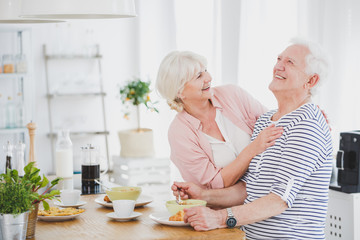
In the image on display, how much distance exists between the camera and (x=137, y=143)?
5.32m

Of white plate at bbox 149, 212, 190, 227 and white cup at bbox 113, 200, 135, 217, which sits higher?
white cup at bbox 113, 200, 135, 217

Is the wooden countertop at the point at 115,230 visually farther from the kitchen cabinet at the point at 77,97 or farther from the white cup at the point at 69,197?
the kitchen cabinet at the point at 77,97

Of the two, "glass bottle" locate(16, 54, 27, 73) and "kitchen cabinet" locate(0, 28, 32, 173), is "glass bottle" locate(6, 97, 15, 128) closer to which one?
"kitchen cabinet" locate(0, 28, 32, 173)

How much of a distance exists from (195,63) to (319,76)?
0.66 meters

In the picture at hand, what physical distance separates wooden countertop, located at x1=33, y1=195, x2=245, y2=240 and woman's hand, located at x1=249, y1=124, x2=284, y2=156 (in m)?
0.46

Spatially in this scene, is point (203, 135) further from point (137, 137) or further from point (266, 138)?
point (137, 137)

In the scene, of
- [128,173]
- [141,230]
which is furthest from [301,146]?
[128,173]

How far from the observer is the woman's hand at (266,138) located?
2.44 metres

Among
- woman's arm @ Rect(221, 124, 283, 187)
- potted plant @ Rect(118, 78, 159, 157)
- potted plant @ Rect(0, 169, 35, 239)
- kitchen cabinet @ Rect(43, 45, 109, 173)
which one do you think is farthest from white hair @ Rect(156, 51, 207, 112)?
kitchen cabinet @ Rect(43, 45, 109, 173)

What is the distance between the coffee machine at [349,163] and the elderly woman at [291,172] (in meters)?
0.82

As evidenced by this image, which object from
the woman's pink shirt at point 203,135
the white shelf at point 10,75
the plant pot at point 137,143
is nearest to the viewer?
the woman's pink shirt at point 203,135

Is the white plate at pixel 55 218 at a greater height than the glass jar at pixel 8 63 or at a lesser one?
lesser

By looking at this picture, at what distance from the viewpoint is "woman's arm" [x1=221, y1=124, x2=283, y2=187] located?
2451mm

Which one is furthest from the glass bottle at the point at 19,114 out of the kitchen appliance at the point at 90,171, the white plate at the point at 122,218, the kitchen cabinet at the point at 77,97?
the white plate at the point at 122,218
